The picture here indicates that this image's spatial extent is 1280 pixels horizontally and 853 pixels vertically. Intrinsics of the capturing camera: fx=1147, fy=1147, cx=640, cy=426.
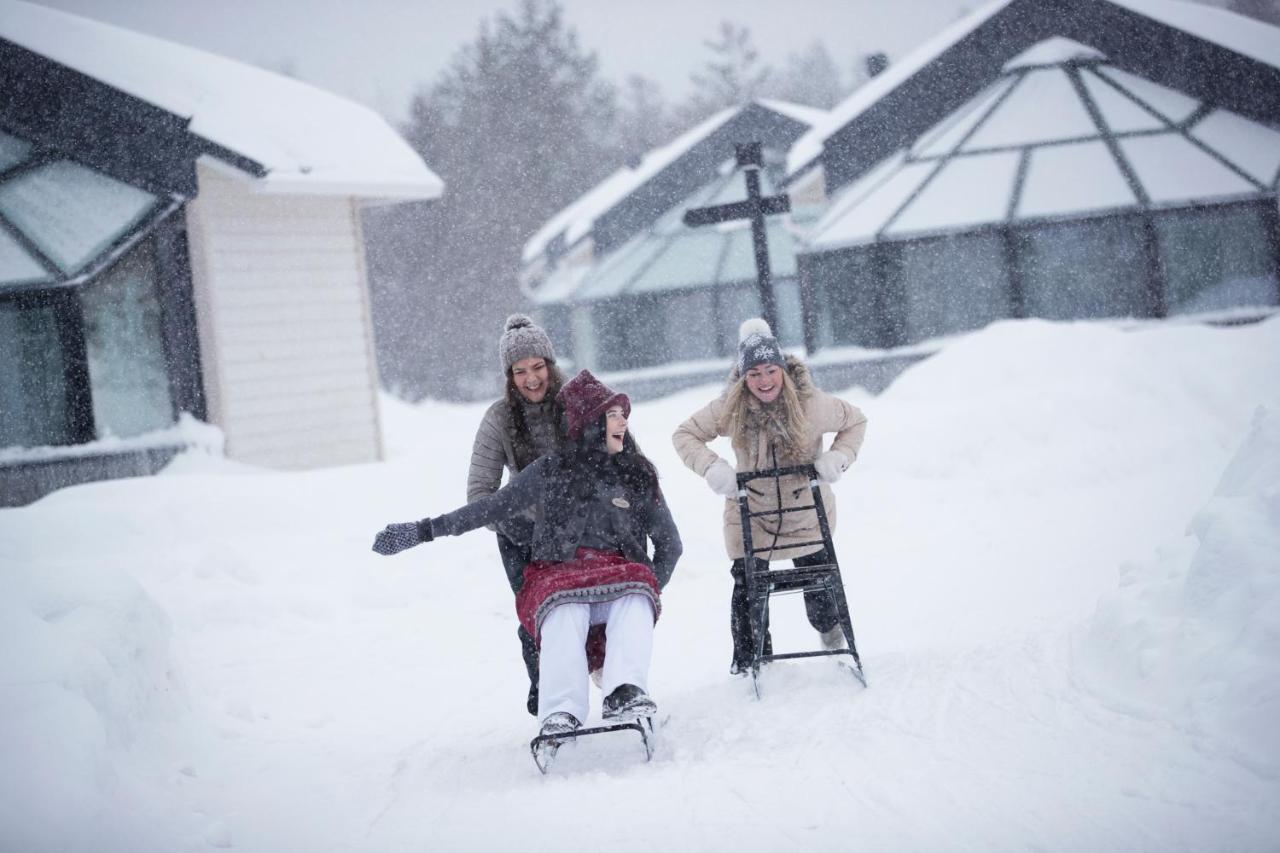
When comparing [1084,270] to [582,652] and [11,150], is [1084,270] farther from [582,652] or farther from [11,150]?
[582,652]

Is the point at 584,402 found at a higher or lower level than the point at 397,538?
higher

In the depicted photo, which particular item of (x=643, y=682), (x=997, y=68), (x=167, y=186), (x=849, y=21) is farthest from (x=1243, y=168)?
(x=849, y=21)

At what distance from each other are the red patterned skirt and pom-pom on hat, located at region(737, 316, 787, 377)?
3.67 feet

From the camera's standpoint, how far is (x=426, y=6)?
54.2 meters

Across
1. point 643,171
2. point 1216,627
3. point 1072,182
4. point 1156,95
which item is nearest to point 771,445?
point 1216,627

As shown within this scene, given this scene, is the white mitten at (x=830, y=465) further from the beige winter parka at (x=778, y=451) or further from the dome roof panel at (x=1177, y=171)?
the dome roof panel at (x=1177, y=171)

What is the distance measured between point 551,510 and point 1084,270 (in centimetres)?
1458

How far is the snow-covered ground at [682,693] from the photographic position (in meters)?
3.56

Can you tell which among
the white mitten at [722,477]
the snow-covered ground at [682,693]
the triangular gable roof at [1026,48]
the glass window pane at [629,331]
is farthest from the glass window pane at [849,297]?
the white mitten at [722,477]

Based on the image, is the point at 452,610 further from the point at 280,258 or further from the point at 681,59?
the point at 681,59

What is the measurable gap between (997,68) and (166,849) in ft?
59.6

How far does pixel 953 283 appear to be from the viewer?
690 inches

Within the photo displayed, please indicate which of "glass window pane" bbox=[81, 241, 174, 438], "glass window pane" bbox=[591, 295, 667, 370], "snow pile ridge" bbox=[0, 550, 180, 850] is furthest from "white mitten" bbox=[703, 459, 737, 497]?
"glass window pane" bbox=[591, 295, 667, 370]

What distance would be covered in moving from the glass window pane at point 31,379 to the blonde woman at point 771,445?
8.81 meters
